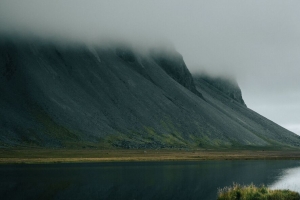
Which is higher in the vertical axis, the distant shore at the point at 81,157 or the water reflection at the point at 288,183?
the water reflection at the point at 288,183

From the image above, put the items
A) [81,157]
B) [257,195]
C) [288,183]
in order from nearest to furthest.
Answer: [257,195] < [288,183] < [81,157]

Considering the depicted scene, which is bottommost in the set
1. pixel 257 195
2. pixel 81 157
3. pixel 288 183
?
pixel 81 157

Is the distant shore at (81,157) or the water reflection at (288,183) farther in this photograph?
the distant shore at (81,157)

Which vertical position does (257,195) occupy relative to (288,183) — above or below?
above

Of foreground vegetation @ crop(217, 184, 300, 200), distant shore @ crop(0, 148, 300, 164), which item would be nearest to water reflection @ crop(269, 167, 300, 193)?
foreground vegetation @ crop(217, 184, 300, 200)

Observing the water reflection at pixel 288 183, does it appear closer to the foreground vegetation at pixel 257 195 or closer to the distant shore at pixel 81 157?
the foreground vegetation at pixel 257 195

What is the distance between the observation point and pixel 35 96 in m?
180

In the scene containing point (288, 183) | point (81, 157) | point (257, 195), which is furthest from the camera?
point (81, 157)

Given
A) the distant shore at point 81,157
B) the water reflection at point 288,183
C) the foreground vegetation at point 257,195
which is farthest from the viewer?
the distant shore at point 81,157

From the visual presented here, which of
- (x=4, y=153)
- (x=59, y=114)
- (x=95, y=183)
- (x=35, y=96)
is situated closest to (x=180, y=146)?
(x=59, y=114)

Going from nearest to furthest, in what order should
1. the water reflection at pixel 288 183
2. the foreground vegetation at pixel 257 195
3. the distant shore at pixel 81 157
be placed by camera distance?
the foreground vegetation at pixel 257 195 < the water reflection at pixel 288 183 < the distant shore at pixel 81 157

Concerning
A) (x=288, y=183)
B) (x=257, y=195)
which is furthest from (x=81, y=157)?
(x=257, y=195)

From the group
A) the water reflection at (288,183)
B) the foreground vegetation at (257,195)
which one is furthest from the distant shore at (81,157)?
the foreground vegetation at (257,195)

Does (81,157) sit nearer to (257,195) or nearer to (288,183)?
(288,183)
